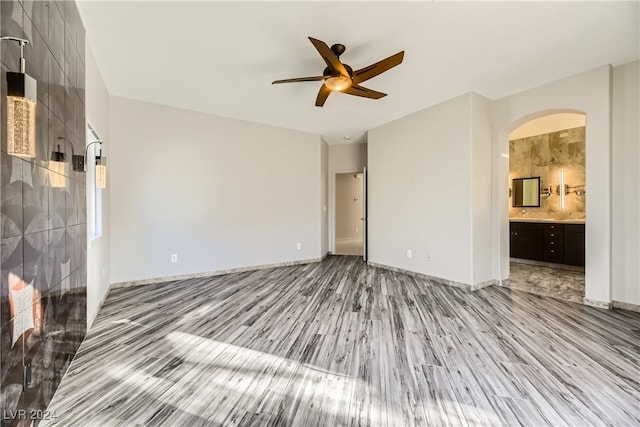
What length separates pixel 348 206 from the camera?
877 centimetres

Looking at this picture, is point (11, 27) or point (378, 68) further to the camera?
point (378, 68)

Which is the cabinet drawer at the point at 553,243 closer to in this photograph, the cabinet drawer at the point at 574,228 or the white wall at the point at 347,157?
the cabinet drawer at the point at 574,228

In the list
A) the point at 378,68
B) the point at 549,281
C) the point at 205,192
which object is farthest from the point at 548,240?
the point at 205,192

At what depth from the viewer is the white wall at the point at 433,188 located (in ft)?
12.3

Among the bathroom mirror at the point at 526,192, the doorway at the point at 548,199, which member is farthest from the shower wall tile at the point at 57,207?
the bathroom mirror at the point at 526,192

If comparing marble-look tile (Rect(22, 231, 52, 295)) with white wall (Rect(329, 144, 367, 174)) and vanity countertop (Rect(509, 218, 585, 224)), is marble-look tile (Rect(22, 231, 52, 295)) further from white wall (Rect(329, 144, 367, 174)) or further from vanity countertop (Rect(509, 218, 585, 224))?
vanity countertop (Rect(509, 218, 585, 224))

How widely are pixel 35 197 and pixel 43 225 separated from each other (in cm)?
18

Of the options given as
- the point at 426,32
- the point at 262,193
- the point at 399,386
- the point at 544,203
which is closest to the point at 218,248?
the point at 262,193

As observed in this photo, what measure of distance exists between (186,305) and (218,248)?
157 cm

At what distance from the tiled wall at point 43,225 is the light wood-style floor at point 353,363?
1.26 feet

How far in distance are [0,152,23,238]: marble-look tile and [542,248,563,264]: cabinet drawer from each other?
7234 millimetres

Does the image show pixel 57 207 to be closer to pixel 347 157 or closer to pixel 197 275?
pixel 197 275

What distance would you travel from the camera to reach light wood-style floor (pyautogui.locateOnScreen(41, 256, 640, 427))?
1497 mm

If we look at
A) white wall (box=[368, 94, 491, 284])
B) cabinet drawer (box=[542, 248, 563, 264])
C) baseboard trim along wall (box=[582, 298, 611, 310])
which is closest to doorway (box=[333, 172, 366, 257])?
white wall (box=[368, 94, 491, 284])
